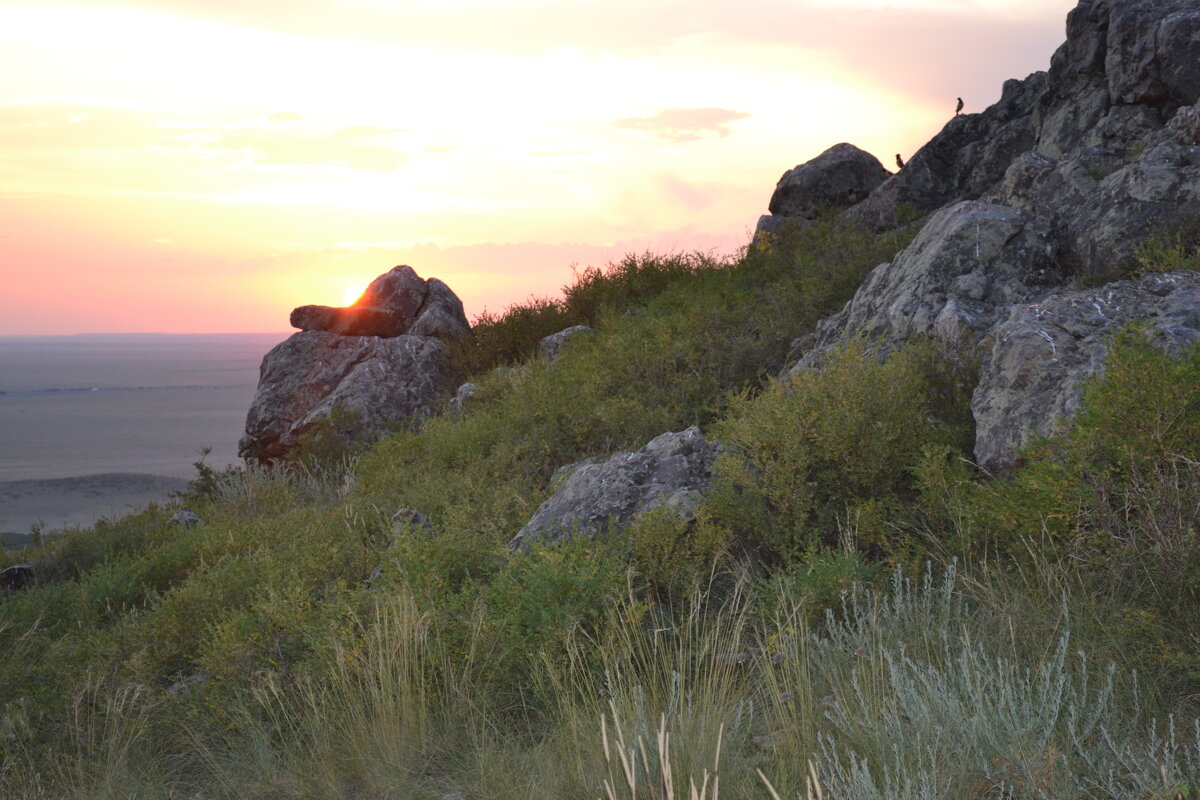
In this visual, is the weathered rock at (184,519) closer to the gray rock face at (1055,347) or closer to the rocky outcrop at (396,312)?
the rocky outcrop at (396,312)

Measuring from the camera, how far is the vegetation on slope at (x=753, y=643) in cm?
342

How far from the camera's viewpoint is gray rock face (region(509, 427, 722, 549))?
239 inches

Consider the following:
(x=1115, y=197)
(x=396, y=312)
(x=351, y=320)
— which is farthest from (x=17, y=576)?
(x=1115, y=197)

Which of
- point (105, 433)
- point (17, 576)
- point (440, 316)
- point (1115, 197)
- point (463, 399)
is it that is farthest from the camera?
point (105, 433)

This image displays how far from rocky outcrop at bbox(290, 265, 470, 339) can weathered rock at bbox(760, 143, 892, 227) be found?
6.42 metres

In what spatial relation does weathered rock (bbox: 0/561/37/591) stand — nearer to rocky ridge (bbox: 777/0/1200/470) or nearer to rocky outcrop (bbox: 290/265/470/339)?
rocky outcrop (bbox: 290/265/470/339)

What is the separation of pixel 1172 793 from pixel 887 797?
78 cm

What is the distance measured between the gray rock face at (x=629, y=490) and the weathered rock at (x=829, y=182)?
11.8 meters

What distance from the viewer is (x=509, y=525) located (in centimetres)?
711

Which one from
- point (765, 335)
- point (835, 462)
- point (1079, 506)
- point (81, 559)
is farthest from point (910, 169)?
point (81, 559)

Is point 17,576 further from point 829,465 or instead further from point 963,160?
point 963,160

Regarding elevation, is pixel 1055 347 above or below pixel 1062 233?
below

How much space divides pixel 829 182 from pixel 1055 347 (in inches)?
508

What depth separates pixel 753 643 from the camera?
4.94 m
